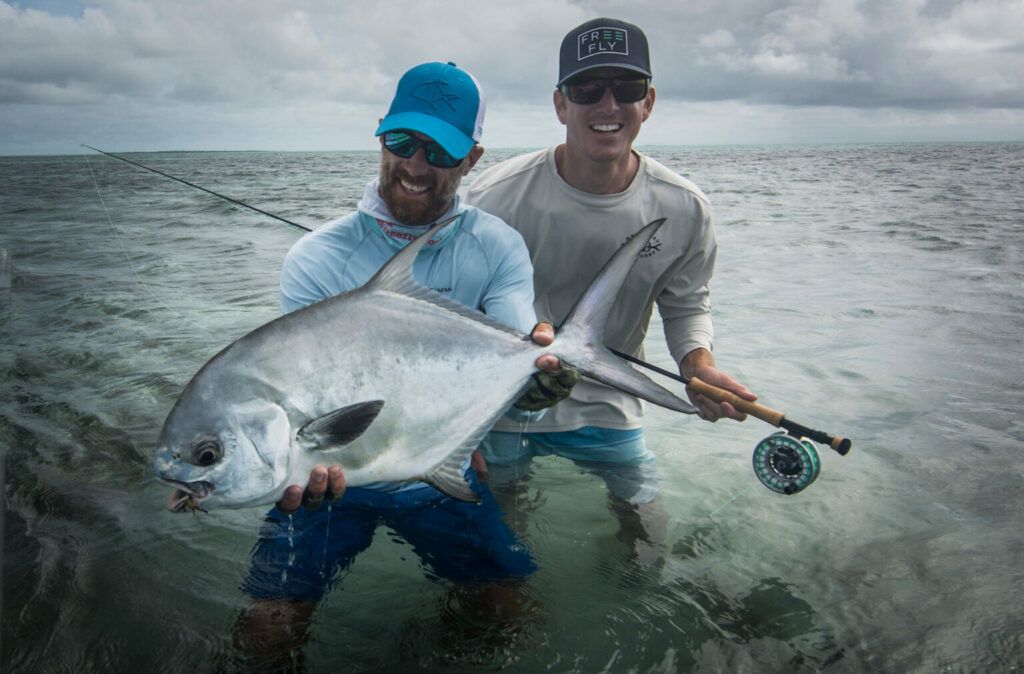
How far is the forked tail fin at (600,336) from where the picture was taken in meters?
1.99

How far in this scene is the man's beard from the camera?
2285mm

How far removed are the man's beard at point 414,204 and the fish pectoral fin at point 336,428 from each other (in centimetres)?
80

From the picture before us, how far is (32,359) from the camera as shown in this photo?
495cm

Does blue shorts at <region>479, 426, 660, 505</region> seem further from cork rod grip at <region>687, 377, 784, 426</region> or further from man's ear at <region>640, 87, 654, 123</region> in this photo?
man's ear at <region>640, 87, 654, 123</region>

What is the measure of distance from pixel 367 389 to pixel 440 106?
1.04m

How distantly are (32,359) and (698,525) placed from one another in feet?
15.2

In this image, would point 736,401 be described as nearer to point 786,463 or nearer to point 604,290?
point 786,463

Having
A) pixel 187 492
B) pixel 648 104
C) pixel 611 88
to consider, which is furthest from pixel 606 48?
pixel 187 492

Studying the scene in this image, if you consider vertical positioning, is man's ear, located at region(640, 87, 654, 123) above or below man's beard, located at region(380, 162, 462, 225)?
above

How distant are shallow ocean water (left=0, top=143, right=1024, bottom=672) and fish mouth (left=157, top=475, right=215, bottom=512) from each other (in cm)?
76

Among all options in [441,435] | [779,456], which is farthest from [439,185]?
[779,456]

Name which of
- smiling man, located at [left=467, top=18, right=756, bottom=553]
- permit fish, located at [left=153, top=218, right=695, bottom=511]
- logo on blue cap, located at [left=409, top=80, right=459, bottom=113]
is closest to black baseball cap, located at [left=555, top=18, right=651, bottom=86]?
smiling man, located at [left=467, top=18, right=756, bottom=553]

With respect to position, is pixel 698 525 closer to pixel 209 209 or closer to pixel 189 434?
pixel 189 434

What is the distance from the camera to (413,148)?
7.44 feet
